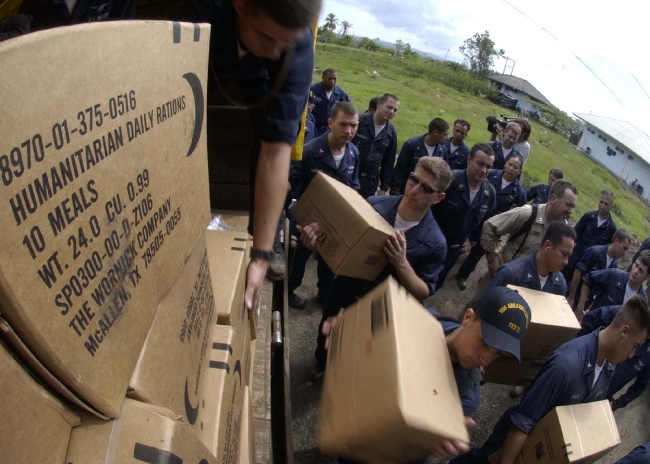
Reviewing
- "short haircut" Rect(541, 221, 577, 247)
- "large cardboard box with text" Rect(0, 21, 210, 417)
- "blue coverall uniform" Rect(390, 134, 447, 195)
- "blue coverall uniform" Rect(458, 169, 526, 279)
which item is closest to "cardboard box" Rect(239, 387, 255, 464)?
"large cardboard box with text" Rect(0, 21, 210, 417)

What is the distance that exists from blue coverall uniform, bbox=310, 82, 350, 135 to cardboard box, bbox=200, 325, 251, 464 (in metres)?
5.55

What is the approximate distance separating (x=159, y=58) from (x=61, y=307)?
45cm

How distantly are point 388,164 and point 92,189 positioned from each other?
519cm

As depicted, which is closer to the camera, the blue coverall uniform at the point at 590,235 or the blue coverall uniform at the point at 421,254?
the blue coverall uniform at the point at 421,254

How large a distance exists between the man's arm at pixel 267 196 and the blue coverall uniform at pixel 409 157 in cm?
404

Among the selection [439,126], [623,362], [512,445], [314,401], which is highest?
[439,126]

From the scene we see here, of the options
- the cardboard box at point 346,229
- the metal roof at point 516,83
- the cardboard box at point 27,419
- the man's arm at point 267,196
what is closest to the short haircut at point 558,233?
the cardboard box at point 346,229

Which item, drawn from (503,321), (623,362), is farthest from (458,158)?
(503,321)

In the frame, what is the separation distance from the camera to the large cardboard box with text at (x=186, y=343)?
2.42 ft

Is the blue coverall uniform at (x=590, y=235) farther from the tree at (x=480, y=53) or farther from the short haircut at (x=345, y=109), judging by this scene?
the tree at (x=480, y=53)

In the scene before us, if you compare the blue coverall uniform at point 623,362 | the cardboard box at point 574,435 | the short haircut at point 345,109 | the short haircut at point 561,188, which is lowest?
the blue coverall uniform at point 623,362

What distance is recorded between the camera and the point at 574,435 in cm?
201

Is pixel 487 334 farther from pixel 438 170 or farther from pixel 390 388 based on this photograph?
pixel 438 170

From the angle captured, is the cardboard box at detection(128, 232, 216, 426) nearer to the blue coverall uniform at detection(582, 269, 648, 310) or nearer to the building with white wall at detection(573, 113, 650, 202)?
the blue coverall uniform at detection(582, 269, 648, 310)
